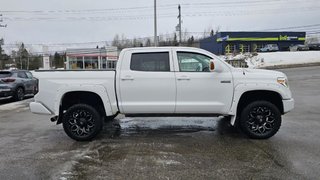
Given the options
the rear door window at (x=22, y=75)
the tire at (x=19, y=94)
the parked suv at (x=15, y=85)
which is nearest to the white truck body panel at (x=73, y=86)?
the parked suv at (x=15, y=85)

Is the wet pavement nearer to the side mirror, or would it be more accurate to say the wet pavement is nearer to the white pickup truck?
the white pickup truck

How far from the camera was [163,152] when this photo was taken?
614cm

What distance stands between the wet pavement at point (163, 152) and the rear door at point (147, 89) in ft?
2.33

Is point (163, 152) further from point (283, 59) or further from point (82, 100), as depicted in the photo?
point (283, 59)

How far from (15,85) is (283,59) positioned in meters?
36.8

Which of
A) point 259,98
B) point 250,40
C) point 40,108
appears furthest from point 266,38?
point 40,108

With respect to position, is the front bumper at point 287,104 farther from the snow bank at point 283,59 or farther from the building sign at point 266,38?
the building sign at point 266,38

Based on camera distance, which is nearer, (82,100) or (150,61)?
(150,61)

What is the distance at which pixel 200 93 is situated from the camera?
6.91 meters

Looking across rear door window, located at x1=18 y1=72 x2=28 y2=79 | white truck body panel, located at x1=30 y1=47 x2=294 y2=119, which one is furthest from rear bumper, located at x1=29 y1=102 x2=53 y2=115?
rear door window, located at x1=18 y1=72 x2=28 y2=79

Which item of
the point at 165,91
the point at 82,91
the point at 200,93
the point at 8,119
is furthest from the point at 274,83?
the point at 8,119

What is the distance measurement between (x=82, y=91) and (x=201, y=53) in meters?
2.64

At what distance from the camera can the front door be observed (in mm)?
6891

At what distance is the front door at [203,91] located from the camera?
6891 mm
